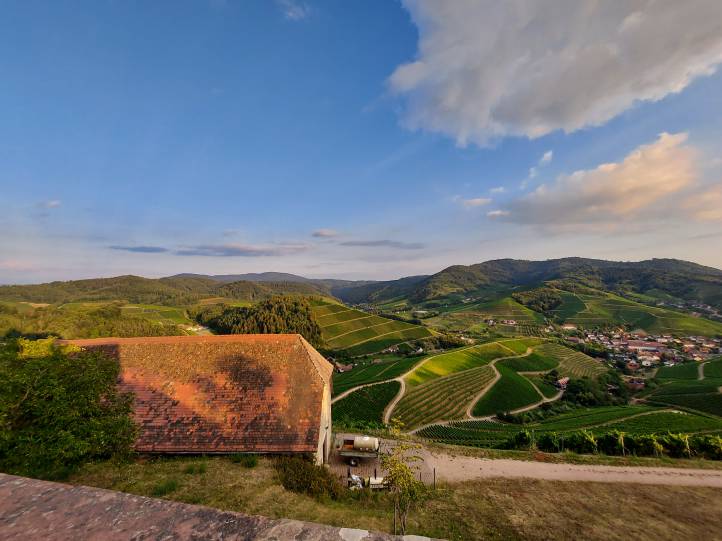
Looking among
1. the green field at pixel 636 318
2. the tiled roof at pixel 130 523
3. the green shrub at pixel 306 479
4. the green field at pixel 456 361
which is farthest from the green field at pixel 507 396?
the green field at pixel 636 318

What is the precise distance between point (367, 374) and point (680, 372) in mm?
96868

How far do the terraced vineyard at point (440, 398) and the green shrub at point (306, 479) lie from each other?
37.3 metres

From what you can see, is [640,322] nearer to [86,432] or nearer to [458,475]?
[458,475]

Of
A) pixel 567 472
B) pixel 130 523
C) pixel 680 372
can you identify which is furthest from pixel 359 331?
pixel 130 523

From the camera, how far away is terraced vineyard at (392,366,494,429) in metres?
58.4

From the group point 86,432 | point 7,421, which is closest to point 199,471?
point 86,432

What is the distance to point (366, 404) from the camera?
5938 cm

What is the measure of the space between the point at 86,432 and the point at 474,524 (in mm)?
18605

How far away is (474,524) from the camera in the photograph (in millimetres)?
15977

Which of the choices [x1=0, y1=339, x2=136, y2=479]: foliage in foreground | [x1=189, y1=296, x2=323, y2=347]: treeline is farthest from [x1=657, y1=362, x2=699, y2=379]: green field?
[x1=0, y1=339, x2=136, y2=479]: foliage in foreground

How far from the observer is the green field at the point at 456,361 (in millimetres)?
74750

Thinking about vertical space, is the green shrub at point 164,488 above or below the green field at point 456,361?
above

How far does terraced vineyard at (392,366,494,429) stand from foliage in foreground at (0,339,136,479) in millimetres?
46573

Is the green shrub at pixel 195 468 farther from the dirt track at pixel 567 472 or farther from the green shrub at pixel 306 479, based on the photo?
the dirt track at pixel 567 472
